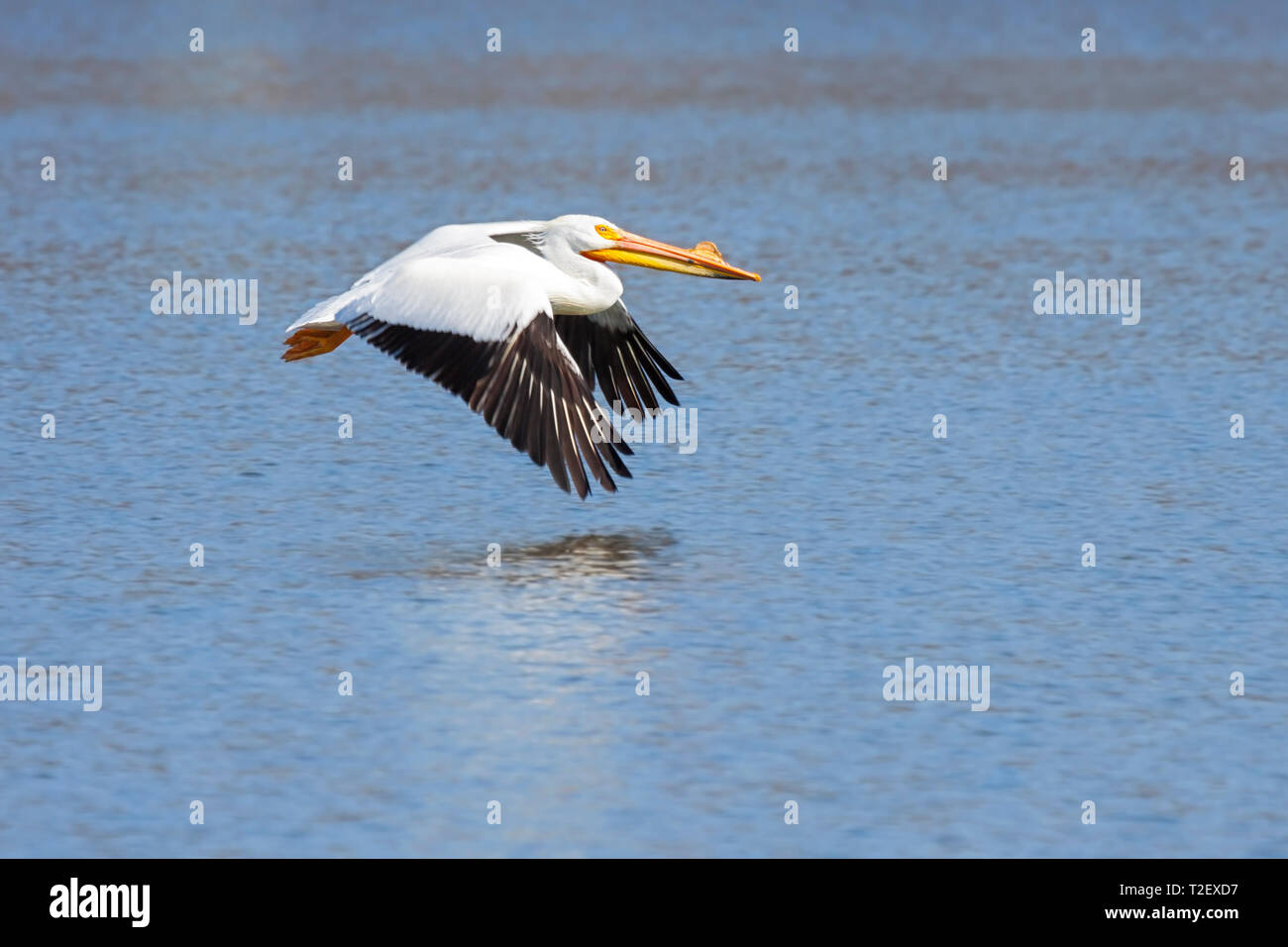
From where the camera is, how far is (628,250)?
10562mm

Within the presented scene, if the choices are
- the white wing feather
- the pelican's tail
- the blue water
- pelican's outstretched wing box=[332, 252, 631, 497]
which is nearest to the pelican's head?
the white wing feather

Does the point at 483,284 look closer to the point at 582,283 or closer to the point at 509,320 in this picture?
the point at 509,320

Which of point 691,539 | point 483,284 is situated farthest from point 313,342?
point 691,539

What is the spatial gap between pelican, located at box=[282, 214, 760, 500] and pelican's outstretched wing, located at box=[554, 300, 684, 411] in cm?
38

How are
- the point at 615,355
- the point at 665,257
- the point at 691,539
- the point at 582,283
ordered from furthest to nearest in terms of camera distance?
the point at 615,355
the point at 665,257
the point at 582,283
the point at 691,539

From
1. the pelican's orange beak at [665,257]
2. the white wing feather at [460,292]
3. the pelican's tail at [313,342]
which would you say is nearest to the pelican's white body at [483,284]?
the white wing feather at [460,292]

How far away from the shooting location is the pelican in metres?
9.29

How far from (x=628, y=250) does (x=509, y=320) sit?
4.61 ft

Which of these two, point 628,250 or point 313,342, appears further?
point 313,342

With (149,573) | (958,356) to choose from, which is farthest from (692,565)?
(958,356)

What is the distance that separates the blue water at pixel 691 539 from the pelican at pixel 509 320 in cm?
53

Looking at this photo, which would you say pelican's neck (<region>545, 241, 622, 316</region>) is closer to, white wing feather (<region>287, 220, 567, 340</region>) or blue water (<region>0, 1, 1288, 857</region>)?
white wing feather (<region>287, 220, 567, 340</region>)

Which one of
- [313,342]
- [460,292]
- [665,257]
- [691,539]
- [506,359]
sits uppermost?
[665,257]
